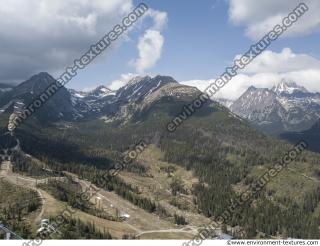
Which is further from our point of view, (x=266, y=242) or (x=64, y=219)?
(x=64, y=219)

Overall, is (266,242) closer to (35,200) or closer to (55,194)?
(35,200)

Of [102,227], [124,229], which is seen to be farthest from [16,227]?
[124,229]

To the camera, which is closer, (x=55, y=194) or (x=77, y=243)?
(x=77, y=243)

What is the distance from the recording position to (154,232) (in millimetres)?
180250

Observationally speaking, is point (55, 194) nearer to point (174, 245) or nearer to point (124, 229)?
point (124, 229)

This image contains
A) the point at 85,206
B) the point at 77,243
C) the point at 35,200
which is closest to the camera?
the point at 77,243

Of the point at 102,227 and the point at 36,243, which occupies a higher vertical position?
the point at 36,243

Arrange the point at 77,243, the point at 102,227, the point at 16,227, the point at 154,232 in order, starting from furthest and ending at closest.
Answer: the point at 154,232 → the point at 102,227 → the point at 16,227 → the point at 77,243

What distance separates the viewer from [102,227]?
155m

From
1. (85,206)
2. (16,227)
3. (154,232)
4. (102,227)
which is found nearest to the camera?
(16,227)

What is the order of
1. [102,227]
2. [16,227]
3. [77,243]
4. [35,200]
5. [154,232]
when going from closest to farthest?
[77,243]
[16,227]
[102,227]
[35,200]
[154,232]

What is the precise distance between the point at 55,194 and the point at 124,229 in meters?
32.4

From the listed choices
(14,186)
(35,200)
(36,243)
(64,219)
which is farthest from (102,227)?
(36,243)

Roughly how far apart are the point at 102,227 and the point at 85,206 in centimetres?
3981
